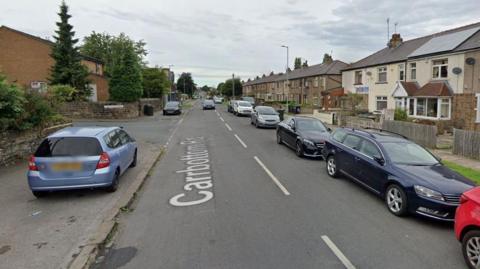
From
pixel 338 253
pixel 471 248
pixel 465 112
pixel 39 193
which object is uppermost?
pixel 465 112

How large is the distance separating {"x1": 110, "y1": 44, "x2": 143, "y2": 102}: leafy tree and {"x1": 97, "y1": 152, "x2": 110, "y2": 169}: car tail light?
24.1 metres

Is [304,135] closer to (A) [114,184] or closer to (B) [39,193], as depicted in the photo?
(A) [114,184]

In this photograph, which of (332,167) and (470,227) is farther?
(332,167)

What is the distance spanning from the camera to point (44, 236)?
4906 mm

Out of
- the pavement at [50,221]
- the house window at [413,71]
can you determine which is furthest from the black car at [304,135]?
the house window at [413,71]

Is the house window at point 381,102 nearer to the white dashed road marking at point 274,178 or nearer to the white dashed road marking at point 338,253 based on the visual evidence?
the white dashed road marking at point 274,178

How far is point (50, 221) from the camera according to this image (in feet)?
18.0

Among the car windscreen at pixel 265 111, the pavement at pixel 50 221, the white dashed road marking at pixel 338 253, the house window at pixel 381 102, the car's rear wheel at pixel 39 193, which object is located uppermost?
the house window at pixel 381 102

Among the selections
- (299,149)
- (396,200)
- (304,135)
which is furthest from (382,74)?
(396,200)

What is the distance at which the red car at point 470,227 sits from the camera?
4.01m

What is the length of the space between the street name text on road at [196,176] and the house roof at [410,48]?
18297mm

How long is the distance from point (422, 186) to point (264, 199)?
9.97 ft

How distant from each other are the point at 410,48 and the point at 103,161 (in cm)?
2878

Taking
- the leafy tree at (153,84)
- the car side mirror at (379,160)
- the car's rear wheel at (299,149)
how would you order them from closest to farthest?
the car side mirror at (379,160)
the car's rear wheel at (299,149)
the leafy tree at (153,84)
